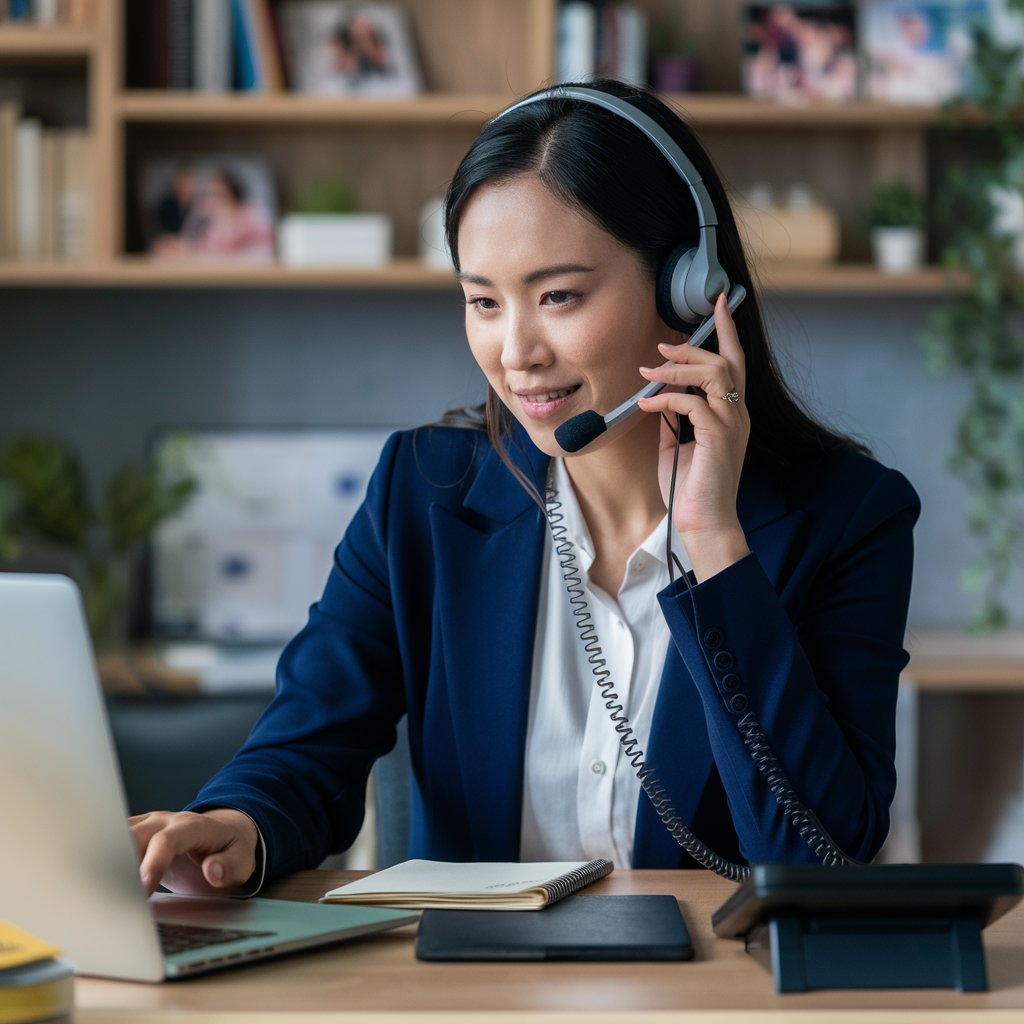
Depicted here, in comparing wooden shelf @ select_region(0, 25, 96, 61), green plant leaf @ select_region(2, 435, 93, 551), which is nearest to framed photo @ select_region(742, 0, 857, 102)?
wooden shelf @ select_region(0, 25, 96, 61)

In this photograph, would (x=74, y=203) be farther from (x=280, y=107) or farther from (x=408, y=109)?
(x=408, y=109)

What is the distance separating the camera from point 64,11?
9.45ft

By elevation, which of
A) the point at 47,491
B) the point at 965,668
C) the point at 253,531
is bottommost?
the point at 965,668

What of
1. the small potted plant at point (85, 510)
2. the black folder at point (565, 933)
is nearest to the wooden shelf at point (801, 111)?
the small potted plant at point (85, 510)

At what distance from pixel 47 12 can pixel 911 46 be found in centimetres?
179

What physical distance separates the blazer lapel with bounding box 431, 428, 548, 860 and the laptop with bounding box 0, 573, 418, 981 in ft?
1.72

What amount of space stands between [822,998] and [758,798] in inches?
15.3

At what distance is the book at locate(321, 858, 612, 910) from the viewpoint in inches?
37.4

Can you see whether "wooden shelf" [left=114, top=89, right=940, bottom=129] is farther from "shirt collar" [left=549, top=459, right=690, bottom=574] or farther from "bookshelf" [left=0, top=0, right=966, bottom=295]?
"shirt collar" [left=549, top=459, right=690, bottom=574]

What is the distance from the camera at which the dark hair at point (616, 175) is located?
129 cm

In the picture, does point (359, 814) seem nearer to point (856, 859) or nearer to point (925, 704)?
point (856, 859)

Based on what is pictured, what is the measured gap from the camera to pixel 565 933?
0.87m

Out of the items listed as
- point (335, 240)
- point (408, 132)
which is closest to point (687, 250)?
point (335, 240)

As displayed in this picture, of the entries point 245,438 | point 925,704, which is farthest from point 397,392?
point 925,704
